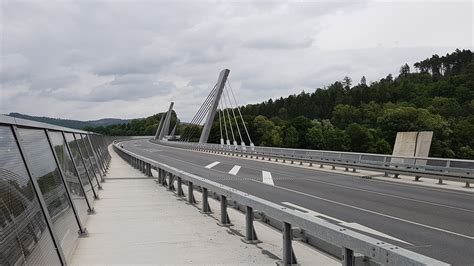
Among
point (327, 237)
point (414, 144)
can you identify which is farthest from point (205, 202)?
point (414, 144)

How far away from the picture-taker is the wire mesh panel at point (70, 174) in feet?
28.1

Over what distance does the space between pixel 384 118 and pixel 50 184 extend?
120483mm

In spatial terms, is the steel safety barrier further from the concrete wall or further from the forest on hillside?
the forest on hillside

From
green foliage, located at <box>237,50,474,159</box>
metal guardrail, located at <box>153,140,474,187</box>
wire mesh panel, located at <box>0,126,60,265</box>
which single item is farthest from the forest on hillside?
wire mesh panel, located at <box>0,126,60,265</box>

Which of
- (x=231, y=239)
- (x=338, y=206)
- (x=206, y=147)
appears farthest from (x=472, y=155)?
(x=231, y=239)

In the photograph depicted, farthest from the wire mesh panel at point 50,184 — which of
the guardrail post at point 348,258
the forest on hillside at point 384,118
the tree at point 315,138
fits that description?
the tree at point 315,138

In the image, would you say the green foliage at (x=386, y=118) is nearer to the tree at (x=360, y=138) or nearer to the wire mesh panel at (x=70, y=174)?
the tree at (x=360, y=138)

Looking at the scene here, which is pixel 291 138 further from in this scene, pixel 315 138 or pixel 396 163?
pixel 396 163

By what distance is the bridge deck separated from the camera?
6.98m

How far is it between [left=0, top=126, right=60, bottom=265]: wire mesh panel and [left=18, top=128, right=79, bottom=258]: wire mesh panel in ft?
1.13

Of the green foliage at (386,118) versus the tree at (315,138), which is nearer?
the green foliage at (386,118)

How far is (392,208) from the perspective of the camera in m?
14.2

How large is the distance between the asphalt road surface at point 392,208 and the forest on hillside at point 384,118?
83426 mm

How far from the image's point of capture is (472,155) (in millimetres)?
93125
